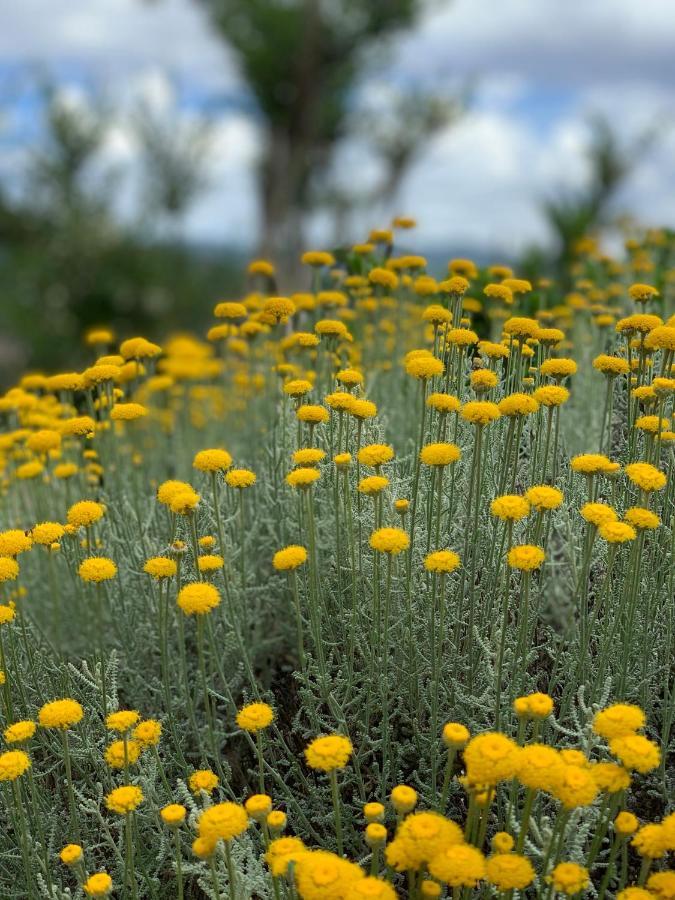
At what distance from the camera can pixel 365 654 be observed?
8.11 ft

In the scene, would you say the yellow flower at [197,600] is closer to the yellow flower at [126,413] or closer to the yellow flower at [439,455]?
the yellow flower at [439,455]

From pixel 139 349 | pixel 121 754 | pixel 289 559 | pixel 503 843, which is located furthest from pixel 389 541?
pixel 139 349

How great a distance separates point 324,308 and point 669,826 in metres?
2.68

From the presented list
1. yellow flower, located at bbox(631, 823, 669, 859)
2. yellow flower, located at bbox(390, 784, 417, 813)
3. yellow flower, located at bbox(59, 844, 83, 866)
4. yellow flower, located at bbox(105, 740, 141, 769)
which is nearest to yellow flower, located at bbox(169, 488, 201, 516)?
yellow flower, located at bbox(105, 740, 141, 769)

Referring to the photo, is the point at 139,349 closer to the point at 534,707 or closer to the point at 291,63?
the point at 534,707

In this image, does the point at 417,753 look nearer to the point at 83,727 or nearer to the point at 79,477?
the point at 83,727

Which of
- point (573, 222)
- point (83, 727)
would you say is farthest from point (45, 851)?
point (573, 222)

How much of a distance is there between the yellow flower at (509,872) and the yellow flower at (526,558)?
561 millimetres

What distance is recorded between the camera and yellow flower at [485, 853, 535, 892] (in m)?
1.47

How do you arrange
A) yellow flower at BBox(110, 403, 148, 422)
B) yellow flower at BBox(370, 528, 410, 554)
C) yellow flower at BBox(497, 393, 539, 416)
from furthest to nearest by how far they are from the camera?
yellow flower at BBox(110, 403, 148, 422) → yellow flower at BBox(497, 393, 539, 416) → yellow flower at BBox(370, 528, 410, 554)

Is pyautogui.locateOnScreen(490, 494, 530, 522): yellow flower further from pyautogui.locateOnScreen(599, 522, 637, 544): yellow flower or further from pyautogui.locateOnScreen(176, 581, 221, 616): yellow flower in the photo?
pyautogui.locateOnScreen(176, 581, 221, 616): yellow flower

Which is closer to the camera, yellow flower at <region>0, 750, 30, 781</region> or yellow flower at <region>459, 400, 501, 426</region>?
yellow flower at <region>0, 750, 30, 781</region>

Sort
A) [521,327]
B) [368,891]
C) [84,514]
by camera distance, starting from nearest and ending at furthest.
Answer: [368,891]
[84,514]
[521,327]

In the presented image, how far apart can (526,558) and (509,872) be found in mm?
606
